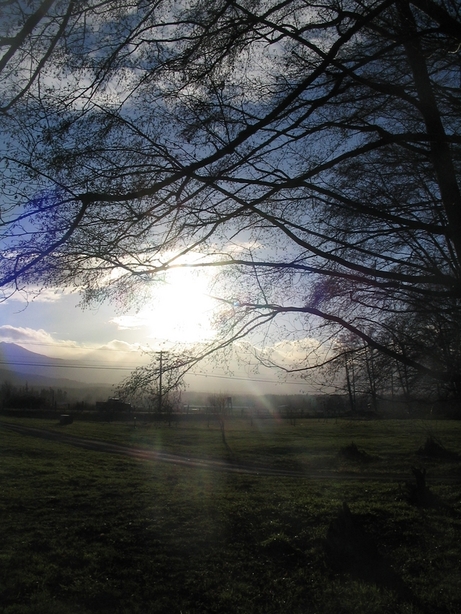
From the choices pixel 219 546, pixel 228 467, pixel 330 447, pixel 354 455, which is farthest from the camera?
pixel 330 447

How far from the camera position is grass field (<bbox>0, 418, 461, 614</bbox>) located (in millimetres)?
4746

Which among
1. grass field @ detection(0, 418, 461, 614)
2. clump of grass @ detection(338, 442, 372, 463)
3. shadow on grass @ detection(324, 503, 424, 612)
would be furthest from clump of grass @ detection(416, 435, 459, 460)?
shadow on grass @ detection(324, 503, 424, 612)

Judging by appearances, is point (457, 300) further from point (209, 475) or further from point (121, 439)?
point (121, 439)

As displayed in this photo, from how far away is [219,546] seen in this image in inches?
254

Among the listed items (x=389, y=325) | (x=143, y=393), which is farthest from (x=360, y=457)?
(x=143, y=393)

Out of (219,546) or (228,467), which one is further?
(228,467)

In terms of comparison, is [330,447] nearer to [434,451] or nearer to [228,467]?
[434,451]

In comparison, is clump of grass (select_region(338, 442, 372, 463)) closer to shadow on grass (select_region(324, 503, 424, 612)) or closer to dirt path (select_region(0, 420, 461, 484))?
dirt path (select_region(0, 420, 461, 484))

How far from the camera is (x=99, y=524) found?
724 cm

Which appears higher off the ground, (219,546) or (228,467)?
(219,546)

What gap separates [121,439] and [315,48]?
2460 centimetres

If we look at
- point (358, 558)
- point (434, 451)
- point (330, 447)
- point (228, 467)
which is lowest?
point (330, 447)

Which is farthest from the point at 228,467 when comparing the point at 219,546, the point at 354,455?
the point at 219,546

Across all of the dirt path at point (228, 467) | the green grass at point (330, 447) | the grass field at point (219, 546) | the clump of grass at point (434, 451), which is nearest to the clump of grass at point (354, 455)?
the green grass at point (330, 447)
